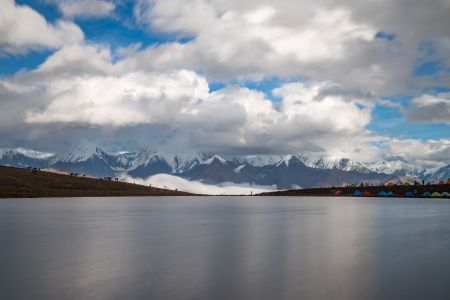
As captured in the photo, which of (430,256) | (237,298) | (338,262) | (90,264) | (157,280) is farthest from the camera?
(430,256)

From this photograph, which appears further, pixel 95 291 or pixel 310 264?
pixel 310 264

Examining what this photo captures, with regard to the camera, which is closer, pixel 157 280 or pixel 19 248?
pixel 157 280

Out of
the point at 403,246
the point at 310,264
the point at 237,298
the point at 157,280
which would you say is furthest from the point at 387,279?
the point at 403,246

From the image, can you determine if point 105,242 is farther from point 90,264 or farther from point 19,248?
point 90,264

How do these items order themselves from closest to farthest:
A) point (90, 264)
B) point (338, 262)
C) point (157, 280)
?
point (157, 280), point (90, 264), point (338, 262)

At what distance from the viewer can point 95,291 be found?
84.3 feet

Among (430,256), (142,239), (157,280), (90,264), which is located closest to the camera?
(157,280)

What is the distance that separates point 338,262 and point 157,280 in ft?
52.7

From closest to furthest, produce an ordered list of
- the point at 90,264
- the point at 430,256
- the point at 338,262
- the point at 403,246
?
the point at 90,264 → the point at 338,262 → the point at 430,256 → the point at 403,246

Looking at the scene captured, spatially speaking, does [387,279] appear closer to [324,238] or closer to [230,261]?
[230,261]

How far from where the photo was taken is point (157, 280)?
28.8 meters

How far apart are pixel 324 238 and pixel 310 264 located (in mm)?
18845

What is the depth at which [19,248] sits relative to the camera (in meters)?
42.2

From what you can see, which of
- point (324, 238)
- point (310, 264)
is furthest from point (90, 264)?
point (324, 238)
